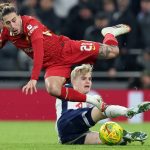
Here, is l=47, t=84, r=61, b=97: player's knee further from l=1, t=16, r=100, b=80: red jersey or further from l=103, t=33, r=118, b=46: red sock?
l=103, t=33, r=118, b=46: red sock

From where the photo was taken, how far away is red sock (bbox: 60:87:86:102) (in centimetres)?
1077

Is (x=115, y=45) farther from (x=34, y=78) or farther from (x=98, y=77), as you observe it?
(x=98, y=77)

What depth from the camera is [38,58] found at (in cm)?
1134

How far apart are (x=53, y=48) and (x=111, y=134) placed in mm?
2047

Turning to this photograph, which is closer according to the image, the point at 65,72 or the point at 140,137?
the point at 140,137

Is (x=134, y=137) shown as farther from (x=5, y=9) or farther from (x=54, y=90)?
(x=5, y=9)

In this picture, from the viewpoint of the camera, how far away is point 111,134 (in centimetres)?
1084

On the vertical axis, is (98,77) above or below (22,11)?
below

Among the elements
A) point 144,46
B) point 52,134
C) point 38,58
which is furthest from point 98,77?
point 38,58

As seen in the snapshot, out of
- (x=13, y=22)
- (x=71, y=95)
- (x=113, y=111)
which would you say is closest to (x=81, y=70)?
(x=71, y=95)

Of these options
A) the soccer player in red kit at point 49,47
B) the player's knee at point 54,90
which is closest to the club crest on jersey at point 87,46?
the soccer player in red kit at point 49,47

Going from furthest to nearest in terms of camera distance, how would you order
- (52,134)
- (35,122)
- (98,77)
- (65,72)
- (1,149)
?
1. (98,77)
2. (35,122)
3. (52,134)
4. (65,72)
5. (1,149)

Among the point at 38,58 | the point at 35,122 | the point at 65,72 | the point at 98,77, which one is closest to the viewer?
the point at 38,58

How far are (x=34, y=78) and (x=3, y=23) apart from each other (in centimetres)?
136
